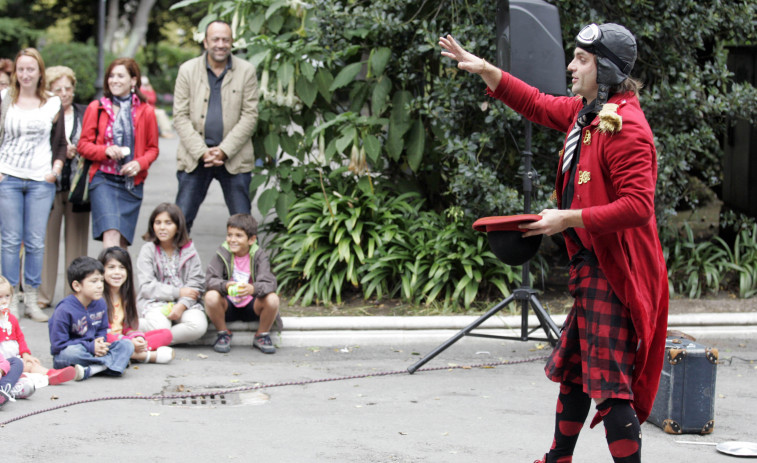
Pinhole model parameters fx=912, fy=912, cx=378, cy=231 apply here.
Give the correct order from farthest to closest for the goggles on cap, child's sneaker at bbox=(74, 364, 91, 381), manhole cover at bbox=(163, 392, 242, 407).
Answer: child's sneaker at bbox=(74, 364, 91, 381)
manhole cover at bbox=(163, 392, 242, 407)
the goggles on cap

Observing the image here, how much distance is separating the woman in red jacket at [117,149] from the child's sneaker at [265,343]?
1.56 metres

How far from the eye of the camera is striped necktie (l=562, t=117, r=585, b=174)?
3691mm

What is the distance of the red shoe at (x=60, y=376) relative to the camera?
572 centimetres

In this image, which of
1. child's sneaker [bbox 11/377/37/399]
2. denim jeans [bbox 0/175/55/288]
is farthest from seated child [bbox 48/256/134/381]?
denim jeans [bbox 0/175/55/288]

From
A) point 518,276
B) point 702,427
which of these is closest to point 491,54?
point 518,276

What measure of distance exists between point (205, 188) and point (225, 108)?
73cm

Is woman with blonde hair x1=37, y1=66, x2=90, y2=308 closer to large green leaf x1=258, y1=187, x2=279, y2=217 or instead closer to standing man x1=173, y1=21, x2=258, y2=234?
standing man x1=173, y1=21, x2=258, y2=234

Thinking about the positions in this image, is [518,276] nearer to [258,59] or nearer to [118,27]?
[258,59]

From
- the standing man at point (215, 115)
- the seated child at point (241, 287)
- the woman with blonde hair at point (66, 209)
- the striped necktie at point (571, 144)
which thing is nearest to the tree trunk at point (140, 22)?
the woman with blonde hair at point (66, 209)

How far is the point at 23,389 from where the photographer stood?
5.36 meters

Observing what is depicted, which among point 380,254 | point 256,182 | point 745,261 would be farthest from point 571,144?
point 745,261

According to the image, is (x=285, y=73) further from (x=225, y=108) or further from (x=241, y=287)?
(x=241, y=287)

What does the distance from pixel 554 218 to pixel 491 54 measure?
436 cm

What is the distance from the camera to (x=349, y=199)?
27.3 feet
